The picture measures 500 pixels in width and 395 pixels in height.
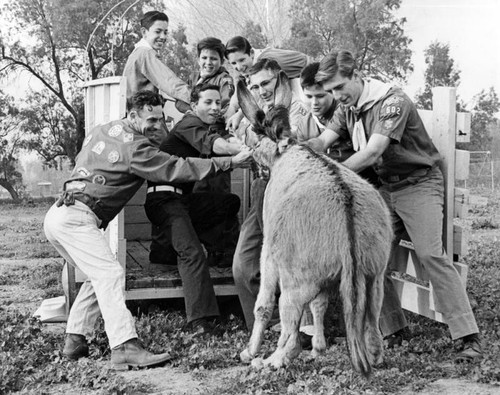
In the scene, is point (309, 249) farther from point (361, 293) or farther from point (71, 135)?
point (71, 135)

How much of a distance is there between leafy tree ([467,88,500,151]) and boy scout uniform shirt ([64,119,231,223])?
27255mm

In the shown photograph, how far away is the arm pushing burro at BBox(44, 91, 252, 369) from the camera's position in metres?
5.43

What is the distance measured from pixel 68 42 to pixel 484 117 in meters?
17.6

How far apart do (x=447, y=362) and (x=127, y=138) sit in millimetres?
2941

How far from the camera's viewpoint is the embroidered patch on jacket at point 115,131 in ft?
18.8

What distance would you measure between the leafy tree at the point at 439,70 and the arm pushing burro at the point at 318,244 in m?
26.5

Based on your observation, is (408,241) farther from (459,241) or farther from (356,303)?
(356,303)

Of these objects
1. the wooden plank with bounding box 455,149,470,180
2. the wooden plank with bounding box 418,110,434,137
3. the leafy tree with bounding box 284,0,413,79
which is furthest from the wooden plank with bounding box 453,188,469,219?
the leafy tree with bounding box 284,0,413,79

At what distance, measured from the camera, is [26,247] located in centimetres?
1195

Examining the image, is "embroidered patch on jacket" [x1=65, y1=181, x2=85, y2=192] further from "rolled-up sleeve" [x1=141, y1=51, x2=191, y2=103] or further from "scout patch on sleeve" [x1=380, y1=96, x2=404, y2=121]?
"scout patch on sleeve" [x1=380, y1=96, x2=404, y2=121]

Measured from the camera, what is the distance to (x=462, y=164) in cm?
A: 574

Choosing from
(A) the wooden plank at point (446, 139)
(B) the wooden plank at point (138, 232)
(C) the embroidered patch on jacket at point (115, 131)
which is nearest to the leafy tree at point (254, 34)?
(B) the wooden plank at point (138, 232)

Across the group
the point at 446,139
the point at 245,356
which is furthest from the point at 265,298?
the point at 446,139

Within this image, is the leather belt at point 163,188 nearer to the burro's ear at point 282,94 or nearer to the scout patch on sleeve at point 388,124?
the burro's ear at point 282,94
